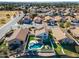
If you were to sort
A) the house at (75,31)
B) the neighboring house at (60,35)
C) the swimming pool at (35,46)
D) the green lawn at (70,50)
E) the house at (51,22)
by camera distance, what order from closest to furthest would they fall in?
the green lawn at (70,50), the swimming pool at (35,46), the neighboring house at (60,35), the house at (75,31), the house at (51,22)

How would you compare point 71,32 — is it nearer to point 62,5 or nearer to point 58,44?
point 58,44

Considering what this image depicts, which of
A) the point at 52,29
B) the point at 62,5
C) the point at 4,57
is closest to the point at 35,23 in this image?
the point at 52,29

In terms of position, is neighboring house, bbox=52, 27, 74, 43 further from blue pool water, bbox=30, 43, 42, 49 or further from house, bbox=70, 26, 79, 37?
blue pool water, bbox=30, 43, 42, 49

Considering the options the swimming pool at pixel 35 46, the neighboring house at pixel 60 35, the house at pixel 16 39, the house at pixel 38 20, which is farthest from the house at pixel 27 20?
the swimming pool at pixel 35 46

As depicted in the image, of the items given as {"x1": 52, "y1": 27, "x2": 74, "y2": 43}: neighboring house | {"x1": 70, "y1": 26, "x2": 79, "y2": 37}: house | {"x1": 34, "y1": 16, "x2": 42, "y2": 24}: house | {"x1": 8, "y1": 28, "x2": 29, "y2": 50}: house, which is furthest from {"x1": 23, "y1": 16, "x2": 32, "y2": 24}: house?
{"x1": 70, "y1": 26, "x2": 79, "y2": 37}: house

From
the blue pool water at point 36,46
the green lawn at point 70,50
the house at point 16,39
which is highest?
the house at point 16,39

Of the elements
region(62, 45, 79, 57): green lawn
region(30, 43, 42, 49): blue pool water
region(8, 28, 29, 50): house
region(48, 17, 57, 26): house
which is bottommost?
region(62, 45, 79, 57): green lawn

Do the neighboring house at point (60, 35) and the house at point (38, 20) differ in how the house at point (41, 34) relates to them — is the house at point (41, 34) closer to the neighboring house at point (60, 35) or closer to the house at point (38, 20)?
the neighboring house at point (60, 35)

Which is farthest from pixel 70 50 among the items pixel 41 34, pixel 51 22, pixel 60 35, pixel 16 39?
pixel 16 39

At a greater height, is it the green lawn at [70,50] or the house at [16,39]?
the house at [16,39]

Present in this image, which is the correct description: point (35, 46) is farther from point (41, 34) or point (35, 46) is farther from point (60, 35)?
point (60, 35)

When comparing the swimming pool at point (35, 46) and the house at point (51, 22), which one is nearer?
the swimming pool at point (35, 46)
